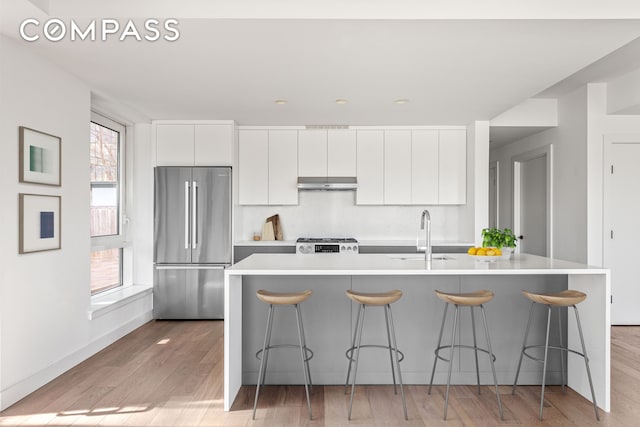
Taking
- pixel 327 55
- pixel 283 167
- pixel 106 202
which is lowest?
pixel 106 202

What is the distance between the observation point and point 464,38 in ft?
9.47

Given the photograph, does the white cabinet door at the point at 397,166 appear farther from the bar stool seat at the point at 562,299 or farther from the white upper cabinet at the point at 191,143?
the bar stool seat at the point at 562,299

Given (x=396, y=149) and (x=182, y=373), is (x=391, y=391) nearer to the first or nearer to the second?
(x=182, y=373)

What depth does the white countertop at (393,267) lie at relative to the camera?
9.30 ft

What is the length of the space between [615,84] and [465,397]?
12.6 feet

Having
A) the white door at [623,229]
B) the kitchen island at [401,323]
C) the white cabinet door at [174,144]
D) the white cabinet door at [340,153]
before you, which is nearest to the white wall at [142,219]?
the white cabinet door at [174,144]

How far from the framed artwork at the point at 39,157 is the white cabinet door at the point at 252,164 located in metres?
2.47

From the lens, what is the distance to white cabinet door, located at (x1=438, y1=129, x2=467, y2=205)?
5.73m

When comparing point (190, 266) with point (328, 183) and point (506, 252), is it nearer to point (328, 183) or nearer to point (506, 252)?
point (328, 183)

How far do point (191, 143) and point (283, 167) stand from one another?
3.86 feet

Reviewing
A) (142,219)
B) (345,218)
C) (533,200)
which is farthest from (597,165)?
(142,219)

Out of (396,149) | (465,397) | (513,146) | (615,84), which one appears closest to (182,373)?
(465,397)

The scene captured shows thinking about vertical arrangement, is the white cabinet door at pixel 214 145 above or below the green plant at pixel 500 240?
above

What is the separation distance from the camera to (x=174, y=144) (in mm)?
5371
